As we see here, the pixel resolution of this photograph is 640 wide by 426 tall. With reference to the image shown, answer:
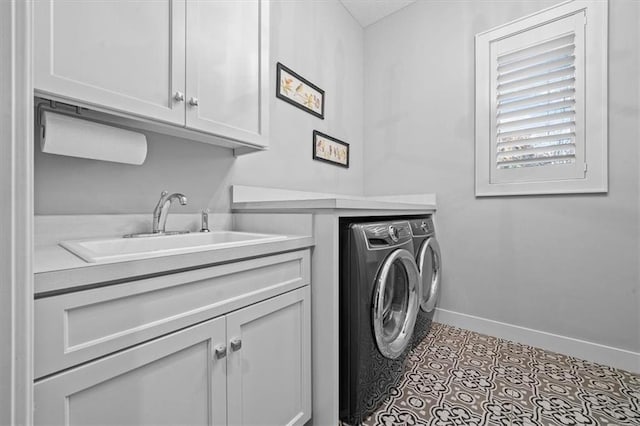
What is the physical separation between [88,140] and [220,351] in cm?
83

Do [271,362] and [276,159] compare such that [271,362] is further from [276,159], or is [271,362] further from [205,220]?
[276,159]

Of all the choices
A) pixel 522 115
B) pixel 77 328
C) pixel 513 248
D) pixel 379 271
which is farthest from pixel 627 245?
pixel 77 328

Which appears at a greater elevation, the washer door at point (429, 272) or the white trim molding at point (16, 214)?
the white trim molding at point (16, 214)

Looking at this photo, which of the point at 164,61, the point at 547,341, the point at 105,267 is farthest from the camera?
the point at 547,341

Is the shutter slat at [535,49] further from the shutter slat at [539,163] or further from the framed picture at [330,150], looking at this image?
the framed picture at [330,150]

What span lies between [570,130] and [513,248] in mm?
841

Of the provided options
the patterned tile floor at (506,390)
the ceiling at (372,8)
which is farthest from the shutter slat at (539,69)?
the patterned tile floor at (506,390)

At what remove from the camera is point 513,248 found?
2080mm

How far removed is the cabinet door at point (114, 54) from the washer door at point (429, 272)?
5.32ft

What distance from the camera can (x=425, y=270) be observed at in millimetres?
2041

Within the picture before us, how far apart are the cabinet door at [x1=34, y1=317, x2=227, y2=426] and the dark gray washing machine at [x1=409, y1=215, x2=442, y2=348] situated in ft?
4.24

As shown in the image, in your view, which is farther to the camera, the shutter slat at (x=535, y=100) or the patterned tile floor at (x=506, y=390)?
the shutter slat at (x=535, y=100)

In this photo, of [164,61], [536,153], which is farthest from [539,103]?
[164,61]

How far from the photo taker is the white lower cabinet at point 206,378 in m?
0.62
